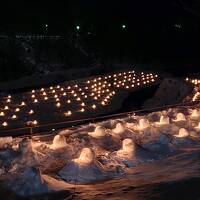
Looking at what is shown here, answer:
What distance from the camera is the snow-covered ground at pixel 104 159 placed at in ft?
26.0

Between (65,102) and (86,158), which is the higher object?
(86,158)

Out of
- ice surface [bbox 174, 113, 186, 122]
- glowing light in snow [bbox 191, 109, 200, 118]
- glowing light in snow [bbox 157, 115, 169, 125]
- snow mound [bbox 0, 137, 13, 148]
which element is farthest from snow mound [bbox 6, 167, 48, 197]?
glowing light in snow [bbox 191, 109, 200, 118]

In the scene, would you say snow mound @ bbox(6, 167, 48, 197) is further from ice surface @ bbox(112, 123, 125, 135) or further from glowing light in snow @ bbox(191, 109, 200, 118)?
glowing light in snow @ bbox(191, 109, 200, 118)

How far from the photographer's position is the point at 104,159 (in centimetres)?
938

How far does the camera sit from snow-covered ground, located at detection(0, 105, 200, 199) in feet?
26.0

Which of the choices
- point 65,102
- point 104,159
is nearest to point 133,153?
point 104,159

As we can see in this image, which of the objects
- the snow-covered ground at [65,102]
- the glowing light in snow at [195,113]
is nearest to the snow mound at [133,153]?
the glowing light in snow at [195,113]

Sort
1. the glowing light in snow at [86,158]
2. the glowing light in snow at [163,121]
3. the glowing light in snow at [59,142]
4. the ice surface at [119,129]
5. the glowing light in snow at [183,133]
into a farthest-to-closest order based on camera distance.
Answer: the glowing light in snow at [163,121]
the ice surface at [119,129]
the glowing light in snow at [183,133]
the glowing light in snow at [59,142]
the glowing light in snow at [86,158]

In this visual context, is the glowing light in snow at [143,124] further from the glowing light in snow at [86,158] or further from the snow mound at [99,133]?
the glowing light in snow at [86,158]

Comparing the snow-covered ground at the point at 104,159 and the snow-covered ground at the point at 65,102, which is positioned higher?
the snow-covered ground at the point at 104,159

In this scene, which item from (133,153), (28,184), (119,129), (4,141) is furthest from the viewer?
(119,129)

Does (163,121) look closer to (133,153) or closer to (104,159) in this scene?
(133,153)

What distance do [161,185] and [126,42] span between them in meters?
44.2

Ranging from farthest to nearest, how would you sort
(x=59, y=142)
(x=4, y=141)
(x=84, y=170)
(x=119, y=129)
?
(x=119, y=129)
(x=4, y=141)
(x=59, y=142)
(x=84, y=170)
